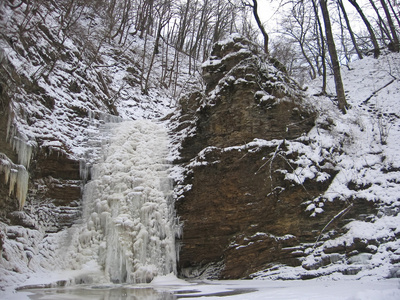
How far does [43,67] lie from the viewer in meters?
10.5

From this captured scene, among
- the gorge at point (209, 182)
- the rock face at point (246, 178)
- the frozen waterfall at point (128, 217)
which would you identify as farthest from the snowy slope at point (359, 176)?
the frozen waterfall at point (128, 217)

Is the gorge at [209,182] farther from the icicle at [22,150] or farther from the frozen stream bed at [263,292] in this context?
the frozen stream bed at [263,292]

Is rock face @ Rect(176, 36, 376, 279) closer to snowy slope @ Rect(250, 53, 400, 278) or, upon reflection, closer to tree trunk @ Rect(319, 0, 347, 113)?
snowy slope @ Rect(250, 53, 400, 278)

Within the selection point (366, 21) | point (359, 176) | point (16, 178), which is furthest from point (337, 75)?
point (16, 178)

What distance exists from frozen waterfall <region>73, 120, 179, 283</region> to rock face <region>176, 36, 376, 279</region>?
58cm

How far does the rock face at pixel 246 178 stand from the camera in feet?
23.9

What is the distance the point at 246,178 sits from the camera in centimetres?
814

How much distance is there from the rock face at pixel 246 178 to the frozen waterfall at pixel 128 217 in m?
0.58

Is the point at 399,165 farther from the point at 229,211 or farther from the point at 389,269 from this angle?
the point at 229,211

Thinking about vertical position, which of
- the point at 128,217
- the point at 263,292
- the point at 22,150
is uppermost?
the point at 22,150

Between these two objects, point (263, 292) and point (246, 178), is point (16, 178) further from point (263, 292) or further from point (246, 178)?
point (263, 292)

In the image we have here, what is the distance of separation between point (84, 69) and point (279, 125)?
8452 mm

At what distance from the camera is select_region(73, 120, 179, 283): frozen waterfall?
7355mm

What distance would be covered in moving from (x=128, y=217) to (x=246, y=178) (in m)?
3.14
